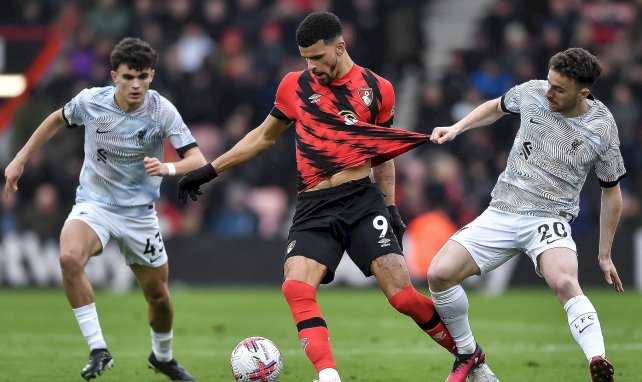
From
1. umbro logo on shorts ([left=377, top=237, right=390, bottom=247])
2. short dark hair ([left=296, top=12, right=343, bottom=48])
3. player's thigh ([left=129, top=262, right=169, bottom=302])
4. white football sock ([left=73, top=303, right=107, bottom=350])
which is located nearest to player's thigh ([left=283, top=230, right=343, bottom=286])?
umbro logo on shorts ([left=377, top=237, right=390, bottom=247])

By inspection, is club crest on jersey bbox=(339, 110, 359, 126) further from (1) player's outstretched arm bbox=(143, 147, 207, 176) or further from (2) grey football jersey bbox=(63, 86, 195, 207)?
(2) grey football jersey bbox=(63, 86, 195, 207)

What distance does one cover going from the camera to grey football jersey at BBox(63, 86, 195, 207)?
9883 millimetres

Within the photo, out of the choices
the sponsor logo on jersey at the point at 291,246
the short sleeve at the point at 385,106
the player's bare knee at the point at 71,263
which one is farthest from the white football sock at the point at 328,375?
the player's bare knee at the point at 71,263

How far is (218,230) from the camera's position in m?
20.9

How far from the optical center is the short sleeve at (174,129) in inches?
382

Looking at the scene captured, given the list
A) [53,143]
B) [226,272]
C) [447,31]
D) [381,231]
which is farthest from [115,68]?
[447,31]

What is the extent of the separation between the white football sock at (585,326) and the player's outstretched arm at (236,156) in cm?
240

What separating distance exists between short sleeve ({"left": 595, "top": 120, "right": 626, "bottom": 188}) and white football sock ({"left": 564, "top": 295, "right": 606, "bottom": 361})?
2.94 ft

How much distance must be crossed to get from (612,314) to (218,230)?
25.5 ft

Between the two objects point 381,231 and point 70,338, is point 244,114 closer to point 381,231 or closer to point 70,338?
point 70,338

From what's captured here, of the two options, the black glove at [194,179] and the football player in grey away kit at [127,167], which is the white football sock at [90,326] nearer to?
the football player in grey away kit at [127,167]

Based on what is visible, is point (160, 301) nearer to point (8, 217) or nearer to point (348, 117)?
point (348, 117)

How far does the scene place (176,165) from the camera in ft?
29.8

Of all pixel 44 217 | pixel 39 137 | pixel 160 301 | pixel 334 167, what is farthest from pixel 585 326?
pixel 44 217
